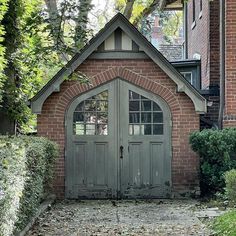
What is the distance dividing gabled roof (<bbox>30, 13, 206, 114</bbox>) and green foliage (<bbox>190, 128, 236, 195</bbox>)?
3.15 ft

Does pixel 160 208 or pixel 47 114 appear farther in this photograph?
pixel 47 114

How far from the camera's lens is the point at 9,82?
11.4 meters

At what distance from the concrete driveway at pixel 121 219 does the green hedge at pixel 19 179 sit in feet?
2.03

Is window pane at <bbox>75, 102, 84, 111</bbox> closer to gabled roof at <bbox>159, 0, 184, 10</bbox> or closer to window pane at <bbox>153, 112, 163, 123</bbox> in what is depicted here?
window pane at <bbox>153, 112, 163, 123</bbox>

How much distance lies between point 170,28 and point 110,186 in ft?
81.2

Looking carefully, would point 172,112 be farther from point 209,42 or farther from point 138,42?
point 209,42

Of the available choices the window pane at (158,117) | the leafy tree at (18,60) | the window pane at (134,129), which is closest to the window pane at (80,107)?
the window pane at (134,129)

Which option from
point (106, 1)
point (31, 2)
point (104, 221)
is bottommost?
point (104, 221)

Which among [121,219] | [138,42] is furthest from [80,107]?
[121,219]

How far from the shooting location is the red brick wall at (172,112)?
13.0 m

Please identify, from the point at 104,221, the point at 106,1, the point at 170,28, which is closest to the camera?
the point at 104,221

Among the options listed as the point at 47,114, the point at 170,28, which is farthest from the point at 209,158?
the point at 170,28

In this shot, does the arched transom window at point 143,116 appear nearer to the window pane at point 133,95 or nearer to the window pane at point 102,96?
the window pane at point 133,95

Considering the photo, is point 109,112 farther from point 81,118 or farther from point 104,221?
point 104,221
